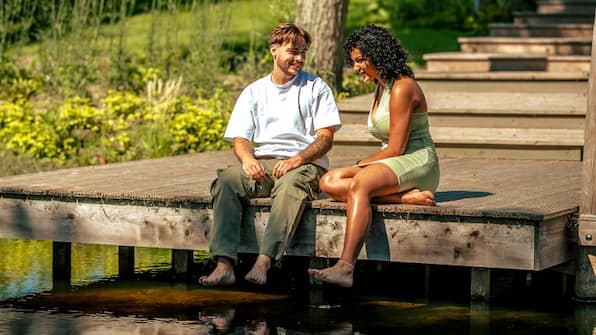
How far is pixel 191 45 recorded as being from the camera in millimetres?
13812

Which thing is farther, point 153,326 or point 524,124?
point 524,124

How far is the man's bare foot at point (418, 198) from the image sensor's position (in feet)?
23.7

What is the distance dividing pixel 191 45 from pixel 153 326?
7301 mm

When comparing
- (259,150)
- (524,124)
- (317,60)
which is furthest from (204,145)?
(259,150)

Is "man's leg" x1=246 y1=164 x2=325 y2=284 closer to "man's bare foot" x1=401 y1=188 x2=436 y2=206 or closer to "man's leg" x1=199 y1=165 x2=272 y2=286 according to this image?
"man's leg" x1=199 y1=165 x2=272 y2=286

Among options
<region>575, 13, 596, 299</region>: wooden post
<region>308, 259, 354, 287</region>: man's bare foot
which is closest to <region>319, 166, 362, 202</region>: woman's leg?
<region>308, 259, 354, 287</region>: man's bare foot

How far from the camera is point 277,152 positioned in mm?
7641

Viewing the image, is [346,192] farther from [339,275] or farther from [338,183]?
[339,275]

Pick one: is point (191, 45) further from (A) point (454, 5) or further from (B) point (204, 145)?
(A) point (454, 5)

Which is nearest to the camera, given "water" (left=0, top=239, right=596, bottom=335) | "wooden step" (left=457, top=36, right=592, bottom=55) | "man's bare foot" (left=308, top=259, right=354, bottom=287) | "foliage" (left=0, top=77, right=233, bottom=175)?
"water" (left=0, top=239, right=596, bottom=335)

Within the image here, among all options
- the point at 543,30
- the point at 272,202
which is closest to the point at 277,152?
the point at 272,202

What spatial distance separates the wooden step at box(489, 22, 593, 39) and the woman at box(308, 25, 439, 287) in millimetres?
7259

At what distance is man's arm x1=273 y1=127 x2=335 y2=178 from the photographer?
7.43 meters

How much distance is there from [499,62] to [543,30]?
1.59m
